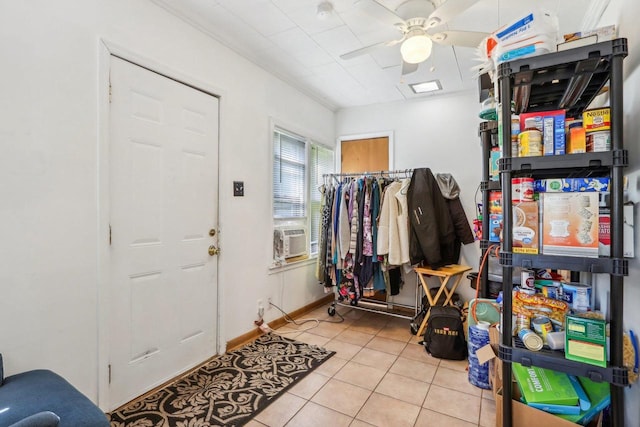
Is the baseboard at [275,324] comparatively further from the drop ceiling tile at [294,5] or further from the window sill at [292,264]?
the drop ceiling tile at [294,5]

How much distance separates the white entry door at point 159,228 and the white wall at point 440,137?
232cm

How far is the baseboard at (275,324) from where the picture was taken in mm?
2748

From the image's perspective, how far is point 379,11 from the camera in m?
1.82

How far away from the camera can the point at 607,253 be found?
1188 millimetres

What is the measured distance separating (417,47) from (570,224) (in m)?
1.38

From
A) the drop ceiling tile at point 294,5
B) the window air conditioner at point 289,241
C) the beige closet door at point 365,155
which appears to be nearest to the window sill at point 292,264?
the window air conditioner at point 289,241

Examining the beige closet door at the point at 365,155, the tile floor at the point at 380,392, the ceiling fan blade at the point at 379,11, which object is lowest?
the tile floor at the point at 380,392

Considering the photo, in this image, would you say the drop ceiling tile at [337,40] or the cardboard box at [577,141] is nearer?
the cardboard box at [577,141]

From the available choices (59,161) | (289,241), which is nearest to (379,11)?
(59,161)

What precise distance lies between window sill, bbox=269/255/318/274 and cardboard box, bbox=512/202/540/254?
234 centimetres

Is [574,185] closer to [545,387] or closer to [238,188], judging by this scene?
[545,387]

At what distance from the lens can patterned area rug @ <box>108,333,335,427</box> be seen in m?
1.83

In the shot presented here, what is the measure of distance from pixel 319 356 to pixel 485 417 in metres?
1.25

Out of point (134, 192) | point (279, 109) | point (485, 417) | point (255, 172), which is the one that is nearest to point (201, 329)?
point (134, 192)
